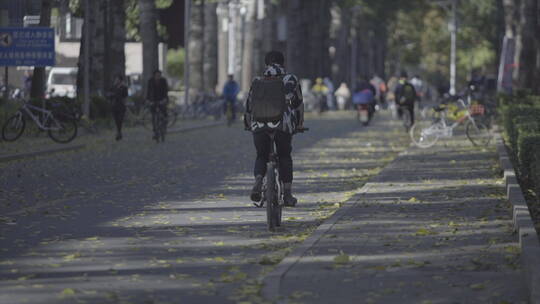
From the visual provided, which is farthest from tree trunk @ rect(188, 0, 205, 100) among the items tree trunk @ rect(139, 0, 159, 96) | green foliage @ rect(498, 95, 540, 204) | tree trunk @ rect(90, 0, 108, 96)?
green foliage @ rect(498, 95, 540, 204)

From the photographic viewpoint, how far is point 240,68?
69.2 meters

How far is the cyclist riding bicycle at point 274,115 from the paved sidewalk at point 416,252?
853mm

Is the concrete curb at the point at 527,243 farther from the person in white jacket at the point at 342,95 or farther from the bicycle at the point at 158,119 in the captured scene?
the person in white jacket at the point at 342,95

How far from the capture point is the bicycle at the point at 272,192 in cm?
1329

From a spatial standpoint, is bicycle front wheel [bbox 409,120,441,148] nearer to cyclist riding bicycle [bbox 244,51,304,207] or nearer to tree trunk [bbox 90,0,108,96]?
tree trunk [bbox 90,0,108,96]

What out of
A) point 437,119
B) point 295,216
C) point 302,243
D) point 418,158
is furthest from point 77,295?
point 437,119

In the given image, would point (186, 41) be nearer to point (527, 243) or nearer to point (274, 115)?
point (274, 115)

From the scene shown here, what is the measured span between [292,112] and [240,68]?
55.5 meters

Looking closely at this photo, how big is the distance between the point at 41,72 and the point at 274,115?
25694 mm

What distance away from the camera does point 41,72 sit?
38.4 m

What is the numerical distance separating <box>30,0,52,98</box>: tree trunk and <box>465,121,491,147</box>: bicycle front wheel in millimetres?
11973

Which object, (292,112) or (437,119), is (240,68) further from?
(292,112)

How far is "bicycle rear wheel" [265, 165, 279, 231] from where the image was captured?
43.5 feet

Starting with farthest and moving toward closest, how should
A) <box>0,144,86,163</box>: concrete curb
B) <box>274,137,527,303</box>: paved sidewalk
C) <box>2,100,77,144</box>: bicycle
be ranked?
<box>2,100,77,144</box>: bicycle → <box>0,144,86,163</box>: concrete curb → <box>274,137,527,303</box>: paved sidewalk
